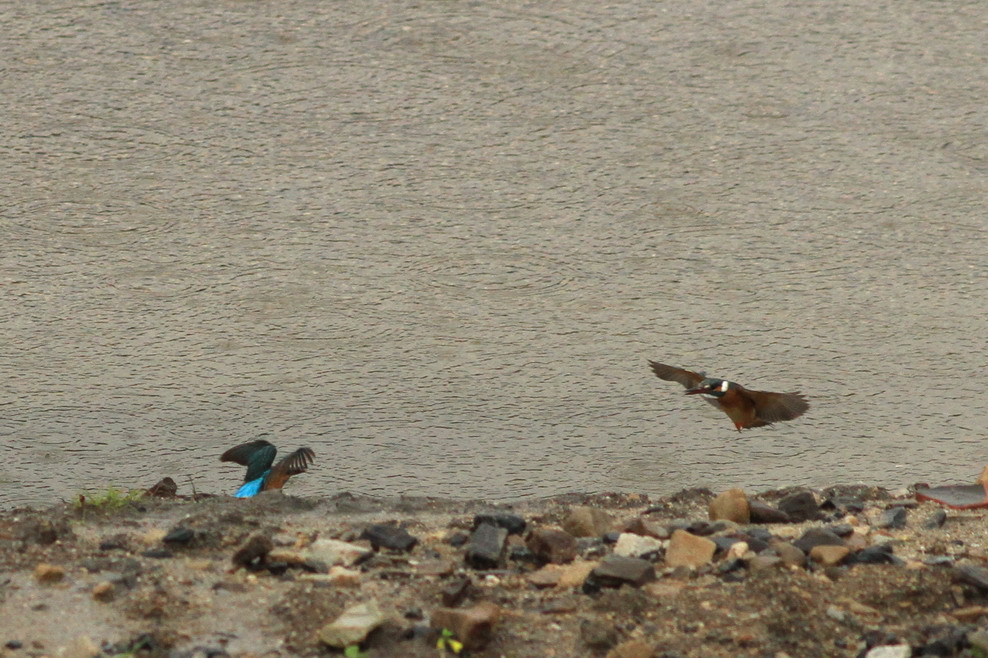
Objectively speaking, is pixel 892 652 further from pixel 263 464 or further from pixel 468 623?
pixel 263 464

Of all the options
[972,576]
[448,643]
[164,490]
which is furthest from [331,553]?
[972,576]

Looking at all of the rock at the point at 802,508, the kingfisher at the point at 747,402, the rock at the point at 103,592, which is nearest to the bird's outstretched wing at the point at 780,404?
the kingfisher at the point at 747,402

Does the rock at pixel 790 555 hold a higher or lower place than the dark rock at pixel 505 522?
higher

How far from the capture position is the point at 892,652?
2.68m

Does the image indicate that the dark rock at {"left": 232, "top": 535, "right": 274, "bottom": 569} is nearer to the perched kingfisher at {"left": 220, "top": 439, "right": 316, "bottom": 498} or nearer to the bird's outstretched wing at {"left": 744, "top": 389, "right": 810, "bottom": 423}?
the perched kingfisher at {"left": 220, "top": 439, "right": 316, "bottom": 498}

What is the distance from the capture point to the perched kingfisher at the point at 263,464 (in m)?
4.21

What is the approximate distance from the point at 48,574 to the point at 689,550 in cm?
149

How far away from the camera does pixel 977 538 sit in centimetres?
356

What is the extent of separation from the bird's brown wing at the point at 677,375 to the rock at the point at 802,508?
807 mm

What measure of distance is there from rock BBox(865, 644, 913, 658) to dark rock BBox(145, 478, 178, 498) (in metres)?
2.14

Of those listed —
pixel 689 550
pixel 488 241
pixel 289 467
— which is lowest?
pixel 289 467

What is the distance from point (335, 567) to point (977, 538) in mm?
1688

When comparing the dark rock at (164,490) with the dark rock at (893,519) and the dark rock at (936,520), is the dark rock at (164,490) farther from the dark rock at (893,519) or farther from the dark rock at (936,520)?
the dark rock at (936,520)

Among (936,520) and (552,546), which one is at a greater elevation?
(552,546)
